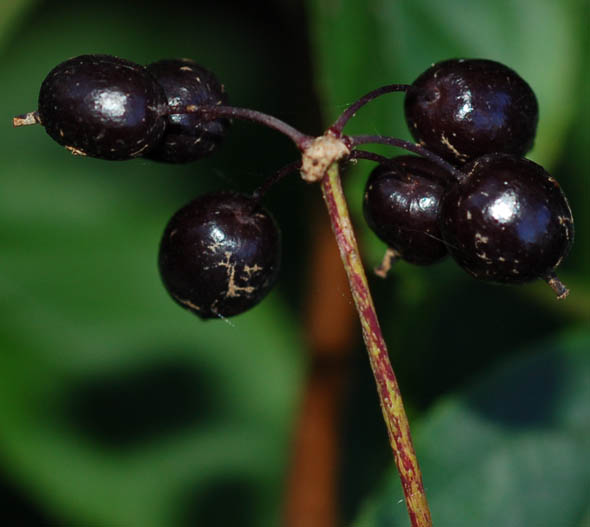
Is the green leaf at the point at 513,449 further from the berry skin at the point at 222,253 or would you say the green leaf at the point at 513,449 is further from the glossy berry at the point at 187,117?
the glossy berry at the point at 187,117

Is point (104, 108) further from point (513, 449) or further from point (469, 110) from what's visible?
point (513, 449)

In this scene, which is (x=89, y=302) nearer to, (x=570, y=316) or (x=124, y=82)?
(x=570, y=316)

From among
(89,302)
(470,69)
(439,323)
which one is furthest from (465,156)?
(89,302)

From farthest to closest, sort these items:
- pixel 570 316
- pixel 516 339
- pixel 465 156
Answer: pixel 516 339 → pixel 570 316 → pixel 465 156

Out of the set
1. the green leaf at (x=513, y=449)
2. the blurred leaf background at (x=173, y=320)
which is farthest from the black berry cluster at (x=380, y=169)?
the blurred leaf background at (x=173, y=320)

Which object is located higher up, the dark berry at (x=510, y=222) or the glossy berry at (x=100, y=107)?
the glossy berry at (x=100, y=107)

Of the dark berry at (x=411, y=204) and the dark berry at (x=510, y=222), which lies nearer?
the dark berry at (x=510, y=222)

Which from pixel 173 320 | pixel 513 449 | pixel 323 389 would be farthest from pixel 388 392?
pixel 173 320
